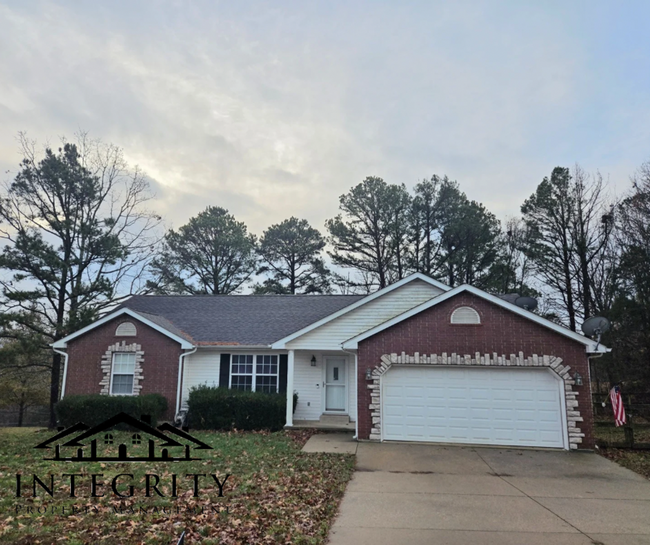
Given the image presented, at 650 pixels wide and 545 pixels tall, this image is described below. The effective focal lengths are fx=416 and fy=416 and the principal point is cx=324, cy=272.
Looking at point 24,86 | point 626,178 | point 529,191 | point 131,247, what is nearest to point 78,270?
point 131,247

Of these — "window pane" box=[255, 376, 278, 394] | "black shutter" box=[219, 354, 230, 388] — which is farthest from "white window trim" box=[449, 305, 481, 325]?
"black shutter" box=[219, 354, 230, 388]

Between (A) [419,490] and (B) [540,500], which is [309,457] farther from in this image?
(B) [540,500]

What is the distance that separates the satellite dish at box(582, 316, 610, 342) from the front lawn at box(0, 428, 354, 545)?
755cm

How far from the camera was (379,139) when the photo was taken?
14.9 meters

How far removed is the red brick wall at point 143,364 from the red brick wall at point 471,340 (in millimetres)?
6845

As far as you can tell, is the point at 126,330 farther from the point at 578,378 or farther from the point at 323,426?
the point at 578,378

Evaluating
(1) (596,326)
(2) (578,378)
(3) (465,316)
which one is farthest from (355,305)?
(1) (596,326)

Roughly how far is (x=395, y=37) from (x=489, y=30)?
2.47m

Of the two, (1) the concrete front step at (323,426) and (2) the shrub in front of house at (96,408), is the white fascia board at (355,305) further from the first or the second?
(2) the shrub in front of house at (96,408)

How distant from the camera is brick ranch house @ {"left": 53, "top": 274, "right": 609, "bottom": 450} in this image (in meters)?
10.8

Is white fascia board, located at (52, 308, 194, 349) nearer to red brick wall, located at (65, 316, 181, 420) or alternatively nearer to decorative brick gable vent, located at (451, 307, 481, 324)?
red brick wall, located at (65, 316, 181, 420)

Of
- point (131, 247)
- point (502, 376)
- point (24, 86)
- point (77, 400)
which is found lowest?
point (77, 400)

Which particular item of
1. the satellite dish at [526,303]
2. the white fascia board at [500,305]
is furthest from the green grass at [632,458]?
the satellite dish at [526,303]

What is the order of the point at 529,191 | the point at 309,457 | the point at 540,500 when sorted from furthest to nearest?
the point at 529,191 < the point at 309,457 < the point at 540,500
